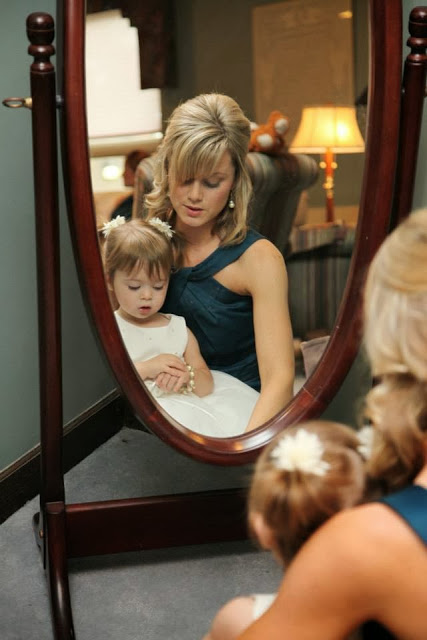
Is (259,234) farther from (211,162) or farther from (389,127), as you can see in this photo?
(389,127)

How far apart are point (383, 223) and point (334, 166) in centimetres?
14

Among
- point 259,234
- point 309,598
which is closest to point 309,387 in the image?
point 259,234

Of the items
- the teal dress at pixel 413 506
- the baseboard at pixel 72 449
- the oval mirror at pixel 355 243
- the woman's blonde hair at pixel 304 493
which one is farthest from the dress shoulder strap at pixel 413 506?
the baseboard at pixel 72 449

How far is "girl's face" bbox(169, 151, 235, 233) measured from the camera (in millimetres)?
1550

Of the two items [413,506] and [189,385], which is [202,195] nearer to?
[189,385]

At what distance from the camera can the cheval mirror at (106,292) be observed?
143 cm

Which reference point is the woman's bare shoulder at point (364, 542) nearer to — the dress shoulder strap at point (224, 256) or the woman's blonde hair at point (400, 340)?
the woman's blonde hair at point (400, 340)

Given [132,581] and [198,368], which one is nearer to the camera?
[198,368]

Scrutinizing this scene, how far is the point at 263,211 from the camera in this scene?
161 cm

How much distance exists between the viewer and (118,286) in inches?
60.5

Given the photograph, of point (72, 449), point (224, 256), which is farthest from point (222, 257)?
point (72, 449)

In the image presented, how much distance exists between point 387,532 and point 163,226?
0.79 m

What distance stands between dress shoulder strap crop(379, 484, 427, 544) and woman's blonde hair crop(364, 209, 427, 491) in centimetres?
9

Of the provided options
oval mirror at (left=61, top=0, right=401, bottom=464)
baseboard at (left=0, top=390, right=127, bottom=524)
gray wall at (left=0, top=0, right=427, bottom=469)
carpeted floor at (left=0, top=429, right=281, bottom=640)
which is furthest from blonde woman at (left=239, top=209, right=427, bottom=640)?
baseboard at (left=0, top=390, right=127, bottom=524)
